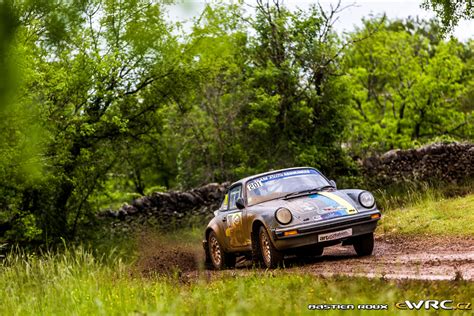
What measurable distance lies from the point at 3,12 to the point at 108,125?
1905 centimetres

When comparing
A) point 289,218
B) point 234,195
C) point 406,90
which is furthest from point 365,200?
point 406,90

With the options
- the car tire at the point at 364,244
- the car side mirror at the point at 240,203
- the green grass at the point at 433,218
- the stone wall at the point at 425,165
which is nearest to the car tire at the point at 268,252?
the car side mirror at the point at 240,203

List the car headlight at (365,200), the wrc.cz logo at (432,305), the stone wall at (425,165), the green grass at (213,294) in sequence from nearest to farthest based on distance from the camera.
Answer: the wrc.cz logo at (432,305), the green grass at (213,294), the car headlight at (365,200), the stone wall at (425,165)

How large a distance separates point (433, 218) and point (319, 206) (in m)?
5.75

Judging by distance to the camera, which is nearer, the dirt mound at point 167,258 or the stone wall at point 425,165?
the dirt mound at point 167,258

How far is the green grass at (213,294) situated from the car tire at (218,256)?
3379 mm

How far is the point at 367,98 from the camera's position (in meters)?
51.5

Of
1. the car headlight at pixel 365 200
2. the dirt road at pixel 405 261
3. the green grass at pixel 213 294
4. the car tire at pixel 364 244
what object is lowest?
the dirt road at pixel 405 261

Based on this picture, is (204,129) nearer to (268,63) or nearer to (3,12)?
(268,63)

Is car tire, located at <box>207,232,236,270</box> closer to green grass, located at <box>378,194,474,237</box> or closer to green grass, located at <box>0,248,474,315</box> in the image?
green grass, located at <box>0,248,474,315</box>

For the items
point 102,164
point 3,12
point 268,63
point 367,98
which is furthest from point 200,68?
point 367,98

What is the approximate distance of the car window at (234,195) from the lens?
49.3ft

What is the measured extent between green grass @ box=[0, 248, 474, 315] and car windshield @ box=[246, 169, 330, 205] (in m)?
2.98

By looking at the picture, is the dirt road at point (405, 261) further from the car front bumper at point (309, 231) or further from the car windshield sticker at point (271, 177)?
the car windshield sticker at point (271, 177)
